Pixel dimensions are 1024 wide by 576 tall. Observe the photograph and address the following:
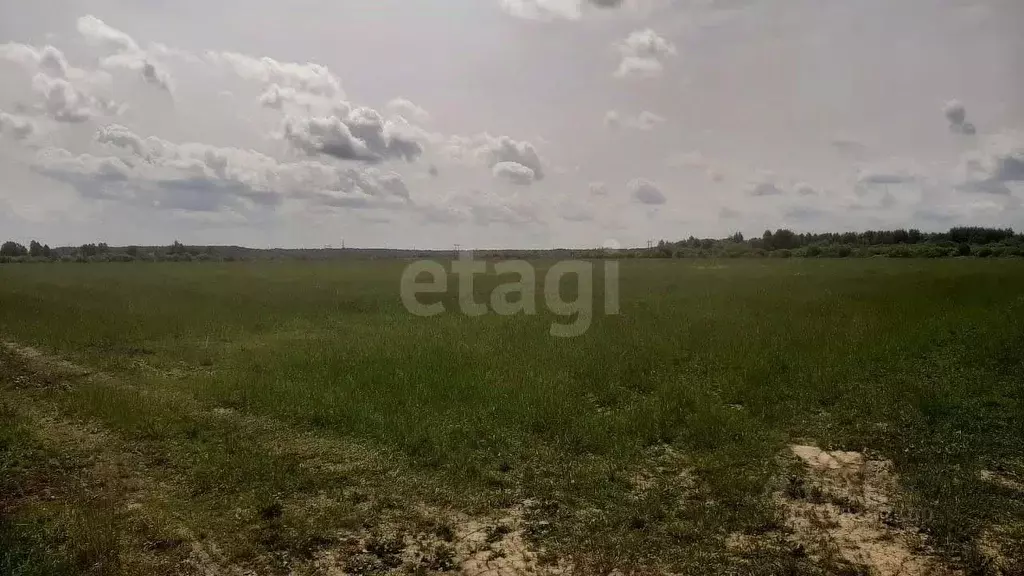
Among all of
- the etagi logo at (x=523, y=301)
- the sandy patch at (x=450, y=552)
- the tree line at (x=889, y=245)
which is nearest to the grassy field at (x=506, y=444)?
the sandy patch at (x=450, y=552)

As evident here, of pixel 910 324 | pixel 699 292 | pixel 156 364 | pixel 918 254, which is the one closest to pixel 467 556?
pixel 156 364

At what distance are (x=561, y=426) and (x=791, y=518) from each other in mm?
3149

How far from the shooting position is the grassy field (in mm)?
5059

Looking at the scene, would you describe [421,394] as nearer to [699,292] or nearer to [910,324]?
[910,324]

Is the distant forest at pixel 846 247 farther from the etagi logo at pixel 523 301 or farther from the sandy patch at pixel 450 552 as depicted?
the sandy patch at pixel 450 552

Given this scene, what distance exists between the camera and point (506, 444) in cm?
746

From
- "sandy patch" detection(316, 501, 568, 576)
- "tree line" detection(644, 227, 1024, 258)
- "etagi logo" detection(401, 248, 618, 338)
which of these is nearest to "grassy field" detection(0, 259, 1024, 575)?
"sandy patch" detection(316, 501, 568, 576)

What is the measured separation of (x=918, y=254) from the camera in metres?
59.4

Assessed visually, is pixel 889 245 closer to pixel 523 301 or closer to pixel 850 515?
pixel 523 301

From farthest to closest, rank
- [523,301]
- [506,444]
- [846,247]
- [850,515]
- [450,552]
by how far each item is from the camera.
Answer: [846,247] → [523,301] → [506,444] → [850,515] → [450,552]

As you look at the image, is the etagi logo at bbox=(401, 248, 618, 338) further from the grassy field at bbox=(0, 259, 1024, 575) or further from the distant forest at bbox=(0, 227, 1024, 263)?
the distant forest at bbox=(0, 227, 1024, 263)

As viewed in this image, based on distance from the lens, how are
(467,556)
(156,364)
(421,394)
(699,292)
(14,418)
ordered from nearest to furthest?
(467,556) → (14,418) → (421,394) → (156,364) → (699,292)

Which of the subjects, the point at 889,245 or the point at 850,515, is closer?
the point at 850,515

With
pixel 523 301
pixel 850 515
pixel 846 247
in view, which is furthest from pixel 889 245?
pixel 850 515
